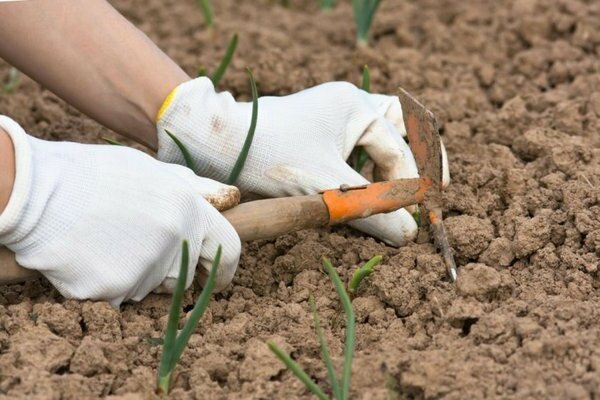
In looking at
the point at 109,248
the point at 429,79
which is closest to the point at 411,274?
the point at 109,248

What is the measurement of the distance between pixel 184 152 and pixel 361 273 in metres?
0.50

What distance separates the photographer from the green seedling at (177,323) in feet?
5.59

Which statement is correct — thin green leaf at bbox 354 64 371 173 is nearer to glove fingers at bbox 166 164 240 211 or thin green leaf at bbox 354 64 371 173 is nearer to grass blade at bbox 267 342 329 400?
glove fingers at bbox 166 164 240 211

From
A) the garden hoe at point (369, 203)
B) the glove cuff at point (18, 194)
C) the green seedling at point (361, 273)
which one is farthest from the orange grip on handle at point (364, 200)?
the glove cuff at point (18, 194)

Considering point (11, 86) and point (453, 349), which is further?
point (11, 86)

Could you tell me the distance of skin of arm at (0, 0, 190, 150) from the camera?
2154mm

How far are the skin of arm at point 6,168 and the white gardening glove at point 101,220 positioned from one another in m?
0.02

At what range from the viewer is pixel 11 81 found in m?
3.02

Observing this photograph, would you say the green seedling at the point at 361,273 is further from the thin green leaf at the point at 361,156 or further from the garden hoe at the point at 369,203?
the thin green leaf at the point at 361,156

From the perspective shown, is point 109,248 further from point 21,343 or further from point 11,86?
point 11,86

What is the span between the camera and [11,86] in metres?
2.96

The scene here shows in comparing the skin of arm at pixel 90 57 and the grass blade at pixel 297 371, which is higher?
the skin of arm at pixel 90 57

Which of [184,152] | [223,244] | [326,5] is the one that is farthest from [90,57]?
[326,5]

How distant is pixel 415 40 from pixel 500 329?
61.0 inches
